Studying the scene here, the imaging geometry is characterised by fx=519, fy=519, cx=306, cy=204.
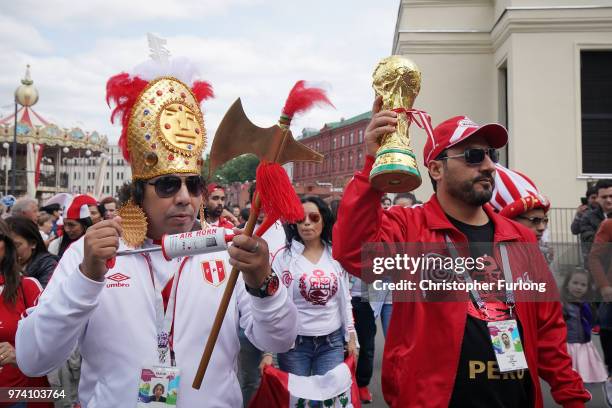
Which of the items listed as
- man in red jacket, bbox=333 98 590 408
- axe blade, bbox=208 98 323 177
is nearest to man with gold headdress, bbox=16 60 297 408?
axe blade, bbox=208 98 323 177

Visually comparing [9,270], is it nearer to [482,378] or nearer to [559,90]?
[482,378]

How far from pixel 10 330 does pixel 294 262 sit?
2.38 m

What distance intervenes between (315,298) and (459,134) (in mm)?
2452

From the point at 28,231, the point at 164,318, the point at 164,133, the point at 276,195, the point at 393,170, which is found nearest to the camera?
the point at 276,195

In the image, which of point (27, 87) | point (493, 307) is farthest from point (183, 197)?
point (27, 87)

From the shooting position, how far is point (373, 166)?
7.21 feet

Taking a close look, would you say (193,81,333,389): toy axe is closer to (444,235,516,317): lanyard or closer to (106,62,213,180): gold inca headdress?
(106,62,213,180): gold inca headdress

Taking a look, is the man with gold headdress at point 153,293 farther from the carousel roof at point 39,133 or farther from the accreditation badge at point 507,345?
the carousel roof at point 39,133

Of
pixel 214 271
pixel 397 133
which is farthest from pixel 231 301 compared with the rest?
pixel 397 133

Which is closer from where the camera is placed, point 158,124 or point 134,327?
point 134,327

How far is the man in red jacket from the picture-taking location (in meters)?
2.33

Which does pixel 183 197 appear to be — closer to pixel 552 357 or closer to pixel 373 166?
pixel 373 166

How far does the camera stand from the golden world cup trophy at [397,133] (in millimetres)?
2105

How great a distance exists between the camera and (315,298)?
470cm
